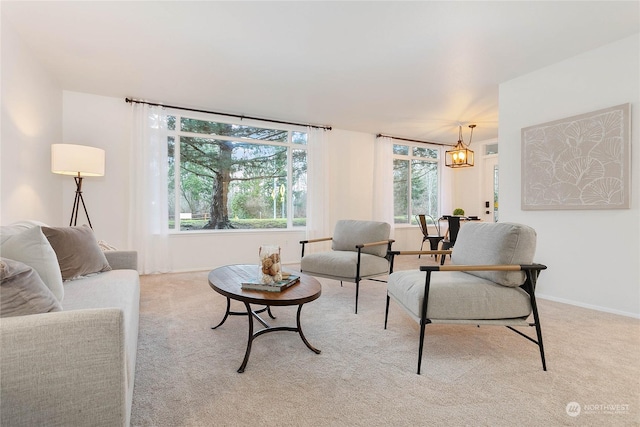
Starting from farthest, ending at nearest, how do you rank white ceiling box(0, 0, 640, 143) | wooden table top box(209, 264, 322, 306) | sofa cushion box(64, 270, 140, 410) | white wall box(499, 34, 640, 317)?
white wall box(499, 34, 640, 317)
white ceiling box(0, 0, 640, 143)
wooden table top box(209, 264, 322, 306)
sofa cushion box(64, 270, 140, 410)

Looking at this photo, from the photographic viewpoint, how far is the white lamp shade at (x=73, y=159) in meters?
3.15

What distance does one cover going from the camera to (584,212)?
10.1ft

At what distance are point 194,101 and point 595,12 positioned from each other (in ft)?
14.3

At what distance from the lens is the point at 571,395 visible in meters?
1.55

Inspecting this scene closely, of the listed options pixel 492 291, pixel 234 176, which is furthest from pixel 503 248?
pixel 234 176

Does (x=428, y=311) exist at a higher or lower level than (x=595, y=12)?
lower

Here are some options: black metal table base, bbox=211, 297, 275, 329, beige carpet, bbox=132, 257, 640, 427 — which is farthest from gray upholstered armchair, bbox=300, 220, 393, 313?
black metal table base, bbox=211, 297, 275, 329

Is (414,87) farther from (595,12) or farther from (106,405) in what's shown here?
(106,405)

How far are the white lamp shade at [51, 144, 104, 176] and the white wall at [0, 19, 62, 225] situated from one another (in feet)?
0.61

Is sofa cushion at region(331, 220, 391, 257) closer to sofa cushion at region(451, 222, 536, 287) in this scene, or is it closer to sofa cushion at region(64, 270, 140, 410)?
sofa cushion at region(451, 222, 536, 287)

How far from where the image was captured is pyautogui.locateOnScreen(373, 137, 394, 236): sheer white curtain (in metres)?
6.15

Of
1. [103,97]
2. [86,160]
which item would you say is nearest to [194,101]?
[103,97]

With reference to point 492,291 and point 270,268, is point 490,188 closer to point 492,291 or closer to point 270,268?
point 492,291

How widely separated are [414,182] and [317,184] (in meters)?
2.47
